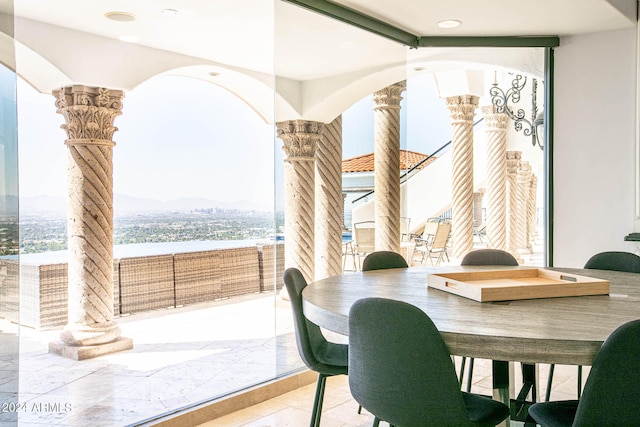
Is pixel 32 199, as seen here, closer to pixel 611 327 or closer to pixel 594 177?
pixel 594 177

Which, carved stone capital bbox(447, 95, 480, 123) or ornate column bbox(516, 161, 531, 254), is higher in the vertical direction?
carved stone capital bbox(447, 95, 480, 123)

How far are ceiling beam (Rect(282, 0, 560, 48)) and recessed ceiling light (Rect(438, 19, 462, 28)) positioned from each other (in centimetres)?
32

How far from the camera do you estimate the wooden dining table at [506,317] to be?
1392mm

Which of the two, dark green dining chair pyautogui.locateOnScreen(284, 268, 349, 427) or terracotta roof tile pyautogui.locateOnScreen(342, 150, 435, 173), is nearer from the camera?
dark green dining chair pyautogui.locateOnScreen(284, 268, 349, 427)

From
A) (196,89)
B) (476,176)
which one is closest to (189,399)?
(196,89)

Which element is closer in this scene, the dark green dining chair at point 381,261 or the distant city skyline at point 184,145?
the dark green dining chair at point 381,261

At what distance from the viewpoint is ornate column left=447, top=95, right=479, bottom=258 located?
27.9 ft

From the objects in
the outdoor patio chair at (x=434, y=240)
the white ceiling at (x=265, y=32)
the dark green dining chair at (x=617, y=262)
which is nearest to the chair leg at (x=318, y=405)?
the dark green dining chair at (x=617, y=262)

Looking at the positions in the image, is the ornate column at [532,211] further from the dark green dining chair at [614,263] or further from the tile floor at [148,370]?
the dark green dining chair at [614,263]

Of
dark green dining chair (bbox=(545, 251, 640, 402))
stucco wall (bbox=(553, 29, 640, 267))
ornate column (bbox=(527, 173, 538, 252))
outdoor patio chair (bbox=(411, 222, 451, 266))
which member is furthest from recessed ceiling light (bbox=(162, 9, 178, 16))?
ornate column (bbox=(527, 173, 538, 252))

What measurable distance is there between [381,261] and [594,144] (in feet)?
8.06

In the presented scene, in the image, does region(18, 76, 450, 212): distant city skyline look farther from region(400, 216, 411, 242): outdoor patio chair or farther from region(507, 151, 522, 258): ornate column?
region(507, 151, 522, 258): ornate column

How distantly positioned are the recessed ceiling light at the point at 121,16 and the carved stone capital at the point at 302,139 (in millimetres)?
1544

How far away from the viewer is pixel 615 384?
137cm
